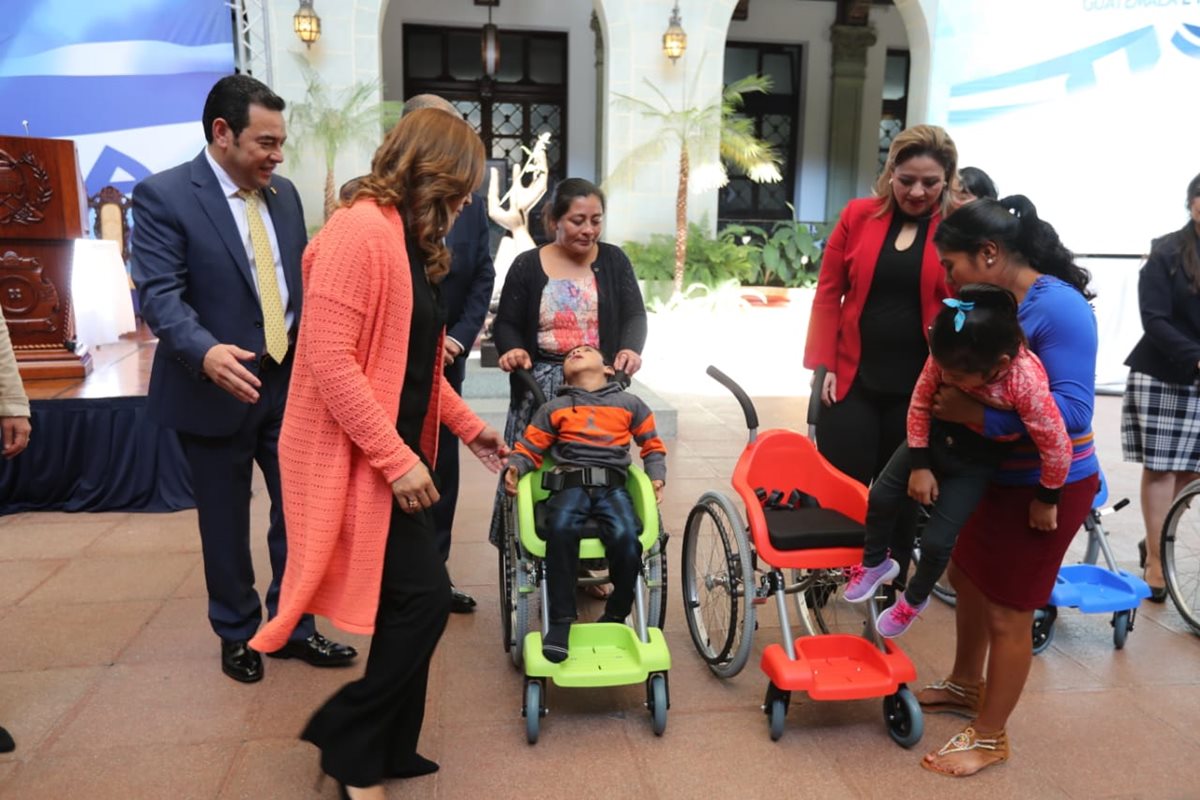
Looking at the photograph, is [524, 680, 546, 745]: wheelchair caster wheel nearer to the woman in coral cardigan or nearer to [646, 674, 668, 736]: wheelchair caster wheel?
[646, 674, 668, 736]: wheelchair caster wheel

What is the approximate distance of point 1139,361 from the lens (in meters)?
3.64

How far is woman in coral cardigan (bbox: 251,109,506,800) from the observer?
184 cm

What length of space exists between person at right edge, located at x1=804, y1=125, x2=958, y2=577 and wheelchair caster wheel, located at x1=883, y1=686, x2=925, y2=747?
45 centimetres

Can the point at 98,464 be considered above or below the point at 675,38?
below

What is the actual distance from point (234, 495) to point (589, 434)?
3.78ft

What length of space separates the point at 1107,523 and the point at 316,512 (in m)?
4.30

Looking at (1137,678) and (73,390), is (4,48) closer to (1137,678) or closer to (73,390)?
(73,390)

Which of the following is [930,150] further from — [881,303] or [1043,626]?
[1043,626]

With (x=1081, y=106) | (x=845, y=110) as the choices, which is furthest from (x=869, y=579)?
(x=845, y=110)

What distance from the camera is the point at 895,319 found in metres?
2.97

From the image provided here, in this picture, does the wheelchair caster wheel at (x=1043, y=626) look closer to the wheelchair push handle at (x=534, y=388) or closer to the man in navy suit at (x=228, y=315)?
the wheelchair push handle at (x=534, y=388)

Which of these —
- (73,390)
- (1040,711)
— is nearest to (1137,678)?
(1040,711)

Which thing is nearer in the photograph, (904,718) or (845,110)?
(904,718)

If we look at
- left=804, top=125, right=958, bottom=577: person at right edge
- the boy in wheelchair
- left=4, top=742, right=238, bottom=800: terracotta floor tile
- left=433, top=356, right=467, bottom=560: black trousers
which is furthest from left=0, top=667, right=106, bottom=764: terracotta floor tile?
left=804, top=125, right=958, bottom=577: person at right edge
